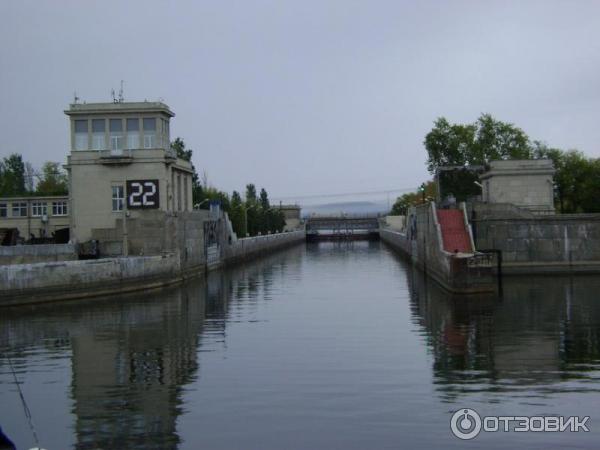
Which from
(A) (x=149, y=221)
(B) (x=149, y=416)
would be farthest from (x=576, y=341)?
(A) (x=149, y=221)

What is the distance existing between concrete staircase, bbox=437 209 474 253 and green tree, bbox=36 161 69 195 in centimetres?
5746

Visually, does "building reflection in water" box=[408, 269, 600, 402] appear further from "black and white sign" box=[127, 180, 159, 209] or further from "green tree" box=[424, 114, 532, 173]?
"green tree" box=[424, 114, 532, 173]

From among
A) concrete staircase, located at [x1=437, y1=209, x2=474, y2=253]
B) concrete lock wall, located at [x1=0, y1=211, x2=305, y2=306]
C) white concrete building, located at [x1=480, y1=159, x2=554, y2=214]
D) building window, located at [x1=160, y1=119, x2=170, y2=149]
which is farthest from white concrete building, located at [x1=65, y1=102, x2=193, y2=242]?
white concrete building, located at [x1=480, y1=159, x2=554, y2=214]

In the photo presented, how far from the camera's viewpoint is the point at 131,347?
21766 millimetres

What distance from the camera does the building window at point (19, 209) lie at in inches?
2808

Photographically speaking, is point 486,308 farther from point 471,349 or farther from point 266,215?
point 266,215

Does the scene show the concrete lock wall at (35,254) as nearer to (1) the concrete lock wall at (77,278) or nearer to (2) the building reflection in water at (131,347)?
(1) the concrete lock wall at (77,278)

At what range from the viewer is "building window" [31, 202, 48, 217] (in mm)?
70500

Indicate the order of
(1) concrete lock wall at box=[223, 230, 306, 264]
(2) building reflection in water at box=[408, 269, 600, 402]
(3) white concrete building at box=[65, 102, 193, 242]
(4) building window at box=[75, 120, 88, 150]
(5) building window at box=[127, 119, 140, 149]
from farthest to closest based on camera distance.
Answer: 1. (1) concrete lock wall at box=[223, 230, 306, 264]
2. (5) building window at box=[127, 119, 140, 149]
3. (4) building window at box=[75, 120, 88, 150]
4. (3) white concrete building at box=[65, 102, 193, 242]
5. (2) building reflection in water at box=[408, 269, 600, 402]

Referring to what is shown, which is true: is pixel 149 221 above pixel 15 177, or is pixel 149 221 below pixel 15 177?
below

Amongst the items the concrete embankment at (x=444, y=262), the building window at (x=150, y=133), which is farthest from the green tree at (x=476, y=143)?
the building window at (x=150, y=133)

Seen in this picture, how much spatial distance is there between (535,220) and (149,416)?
34.2 m

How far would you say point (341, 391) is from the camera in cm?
1552

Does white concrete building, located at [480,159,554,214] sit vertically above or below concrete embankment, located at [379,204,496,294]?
above
